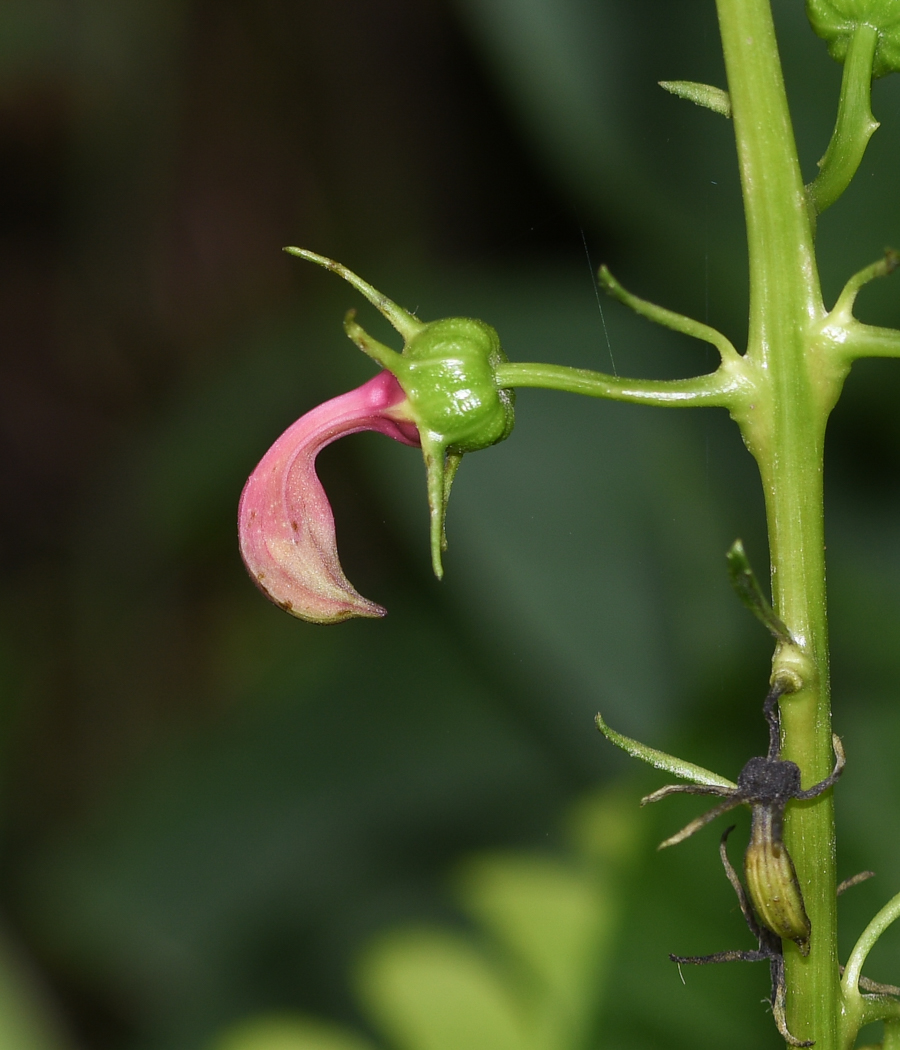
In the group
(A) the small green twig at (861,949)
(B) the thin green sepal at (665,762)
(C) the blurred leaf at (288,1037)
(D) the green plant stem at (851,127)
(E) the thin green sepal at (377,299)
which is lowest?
(C) the blurred leaf at (288,1037)

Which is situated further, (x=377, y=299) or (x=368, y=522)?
(x=368, y=522)

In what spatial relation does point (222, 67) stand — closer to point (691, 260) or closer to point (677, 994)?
point (691, 260)

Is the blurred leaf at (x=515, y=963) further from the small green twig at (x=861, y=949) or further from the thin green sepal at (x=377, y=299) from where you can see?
the thin green sepal at (x=377, y=299)

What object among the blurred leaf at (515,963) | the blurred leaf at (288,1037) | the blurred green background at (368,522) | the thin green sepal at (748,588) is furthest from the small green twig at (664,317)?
the blurred leaf at (288,1037)

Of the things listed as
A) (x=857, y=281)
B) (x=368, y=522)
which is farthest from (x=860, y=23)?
(x=368, y=522)

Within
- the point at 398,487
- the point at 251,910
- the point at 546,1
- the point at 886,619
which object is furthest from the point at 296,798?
the point at 546,1

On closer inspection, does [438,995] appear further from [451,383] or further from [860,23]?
[860,23]

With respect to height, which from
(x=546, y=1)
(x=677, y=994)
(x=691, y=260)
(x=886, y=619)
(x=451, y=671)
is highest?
(x=546, y=1)
